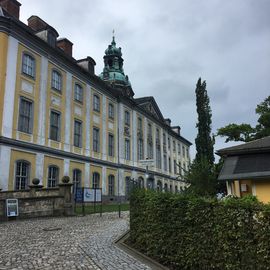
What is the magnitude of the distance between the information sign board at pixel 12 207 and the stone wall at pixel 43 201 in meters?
0.50

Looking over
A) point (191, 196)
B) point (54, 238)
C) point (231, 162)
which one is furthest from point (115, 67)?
point (191, 196)

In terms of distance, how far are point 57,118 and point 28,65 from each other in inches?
196

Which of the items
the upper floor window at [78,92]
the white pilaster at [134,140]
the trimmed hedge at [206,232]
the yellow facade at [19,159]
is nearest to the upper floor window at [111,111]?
the white pilaster at [134,140]

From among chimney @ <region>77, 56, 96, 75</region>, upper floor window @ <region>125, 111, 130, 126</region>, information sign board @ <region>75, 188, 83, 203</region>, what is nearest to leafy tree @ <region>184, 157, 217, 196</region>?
information sign board @ <region>75, 188, 83, 203</region>

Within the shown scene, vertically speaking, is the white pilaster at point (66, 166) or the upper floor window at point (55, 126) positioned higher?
the upper floor window at point (55, 126)

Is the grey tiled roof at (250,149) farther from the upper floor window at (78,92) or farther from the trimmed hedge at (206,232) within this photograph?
the upper floor window at (78,92)

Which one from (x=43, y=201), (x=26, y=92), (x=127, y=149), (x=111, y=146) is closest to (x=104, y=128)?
(x=111, y=146)

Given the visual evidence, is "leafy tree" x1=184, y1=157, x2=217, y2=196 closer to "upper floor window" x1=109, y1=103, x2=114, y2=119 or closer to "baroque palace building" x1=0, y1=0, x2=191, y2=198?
"baroque palace building" x1=0, y1=0, x2=191, y2=198

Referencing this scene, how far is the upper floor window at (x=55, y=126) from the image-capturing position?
1058 inches

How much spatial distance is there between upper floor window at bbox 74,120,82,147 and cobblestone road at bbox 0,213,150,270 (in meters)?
17.4

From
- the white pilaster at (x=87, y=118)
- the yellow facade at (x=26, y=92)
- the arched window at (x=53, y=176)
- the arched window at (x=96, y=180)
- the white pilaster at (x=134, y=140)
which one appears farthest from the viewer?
the white pilaster at (x=134, y=140)

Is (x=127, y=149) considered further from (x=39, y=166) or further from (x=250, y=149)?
(x=250, y=149)

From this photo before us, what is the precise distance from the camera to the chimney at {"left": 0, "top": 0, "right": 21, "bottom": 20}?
25.5 meters

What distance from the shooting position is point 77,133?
99.5 ft
